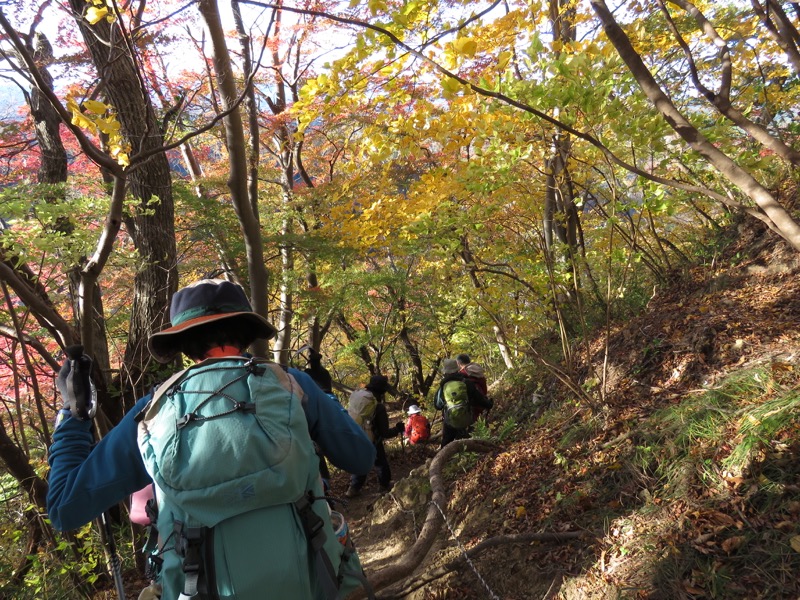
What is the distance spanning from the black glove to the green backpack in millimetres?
5019

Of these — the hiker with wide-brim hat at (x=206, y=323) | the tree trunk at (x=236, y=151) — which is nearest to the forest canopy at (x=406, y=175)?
the tree trunk at (x=236, y=151)

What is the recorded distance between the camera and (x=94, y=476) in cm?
162

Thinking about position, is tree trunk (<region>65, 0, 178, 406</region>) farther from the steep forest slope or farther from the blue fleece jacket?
the blue fleece jacket

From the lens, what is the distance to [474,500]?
4.52 meters

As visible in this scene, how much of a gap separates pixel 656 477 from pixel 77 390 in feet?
10.6

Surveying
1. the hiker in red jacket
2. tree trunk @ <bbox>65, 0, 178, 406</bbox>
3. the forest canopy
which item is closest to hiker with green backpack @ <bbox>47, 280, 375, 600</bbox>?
the forest canopy

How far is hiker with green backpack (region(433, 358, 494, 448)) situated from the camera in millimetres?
6379

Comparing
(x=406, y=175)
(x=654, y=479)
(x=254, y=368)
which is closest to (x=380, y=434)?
(x=654, y=479)

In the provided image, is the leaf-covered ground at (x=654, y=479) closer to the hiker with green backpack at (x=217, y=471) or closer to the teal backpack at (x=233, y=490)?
the hiker with green backpack at (x=217, y=471)

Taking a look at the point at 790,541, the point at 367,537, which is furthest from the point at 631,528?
the point at 367,537

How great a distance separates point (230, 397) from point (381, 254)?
806 centimetres

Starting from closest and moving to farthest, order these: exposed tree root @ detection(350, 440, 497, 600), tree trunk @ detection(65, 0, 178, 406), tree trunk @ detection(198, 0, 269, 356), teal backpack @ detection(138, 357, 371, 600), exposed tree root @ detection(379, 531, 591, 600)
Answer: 1. teal backpack @ detection(138, 357, 371, 600)
2. tree trunk @ detection(198, 0, 269, 356)
3. exposed tree root @ detection(379, 531, 591, 600)
4. exposed tree root @ detection(350, 440, 497, 600)
5. tree trunk @ detection(65, 0, 178, 406)

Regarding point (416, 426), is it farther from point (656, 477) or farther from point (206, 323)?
point (206, 323)

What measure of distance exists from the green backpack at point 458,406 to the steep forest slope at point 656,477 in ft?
2.09
